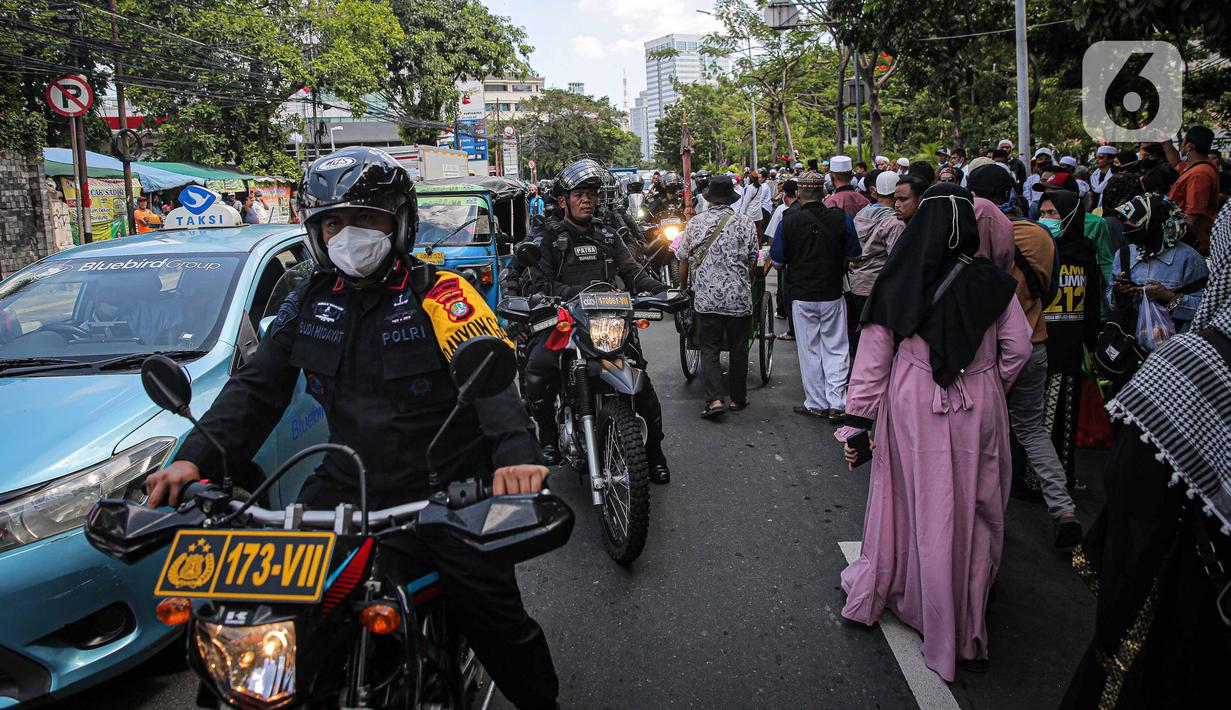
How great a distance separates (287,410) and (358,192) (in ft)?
6.58

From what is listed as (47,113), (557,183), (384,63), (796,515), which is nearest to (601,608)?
(796,515)

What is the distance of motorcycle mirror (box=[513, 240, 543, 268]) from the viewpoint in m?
5.49

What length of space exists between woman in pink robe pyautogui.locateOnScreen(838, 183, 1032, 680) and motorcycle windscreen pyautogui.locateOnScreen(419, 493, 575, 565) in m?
1.93

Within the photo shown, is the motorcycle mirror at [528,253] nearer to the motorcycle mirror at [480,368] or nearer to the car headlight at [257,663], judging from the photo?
the motorcycle mirror at [480,368]

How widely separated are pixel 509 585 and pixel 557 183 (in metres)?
3.96

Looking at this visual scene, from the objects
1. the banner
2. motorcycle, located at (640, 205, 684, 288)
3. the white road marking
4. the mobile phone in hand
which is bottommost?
the white road marking

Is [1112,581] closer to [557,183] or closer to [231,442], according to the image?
[231,442]

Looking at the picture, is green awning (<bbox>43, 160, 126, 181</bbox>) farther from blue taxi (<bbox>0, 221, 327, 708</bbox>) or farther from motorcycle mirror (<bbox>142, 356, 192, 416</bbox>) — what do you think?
motorcycle mirror (<bbox>142, 356, 192, 416</bbox>)

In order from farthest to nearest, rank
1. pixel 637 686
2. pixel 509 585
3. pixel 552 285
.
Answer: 1. pixel 552 285
2. pixel 637 686
3. pixel 509 585

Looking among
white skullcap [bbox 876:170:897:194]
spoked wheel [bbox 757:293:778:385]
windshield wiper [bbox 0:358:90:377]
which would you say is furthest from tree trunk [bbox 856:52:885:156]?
windshield wiper [bbox 0:358:90:377]

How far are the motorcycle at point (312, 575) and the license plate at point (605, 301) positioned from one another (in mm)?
2445

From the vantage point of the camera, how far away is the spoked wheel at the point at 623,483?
13.4ft

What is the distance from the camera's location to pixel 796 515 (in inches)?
193

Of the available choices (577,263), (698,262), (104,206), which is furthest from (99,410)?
(104,206)
